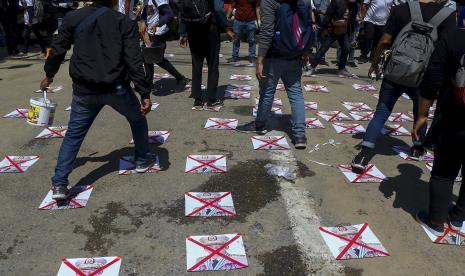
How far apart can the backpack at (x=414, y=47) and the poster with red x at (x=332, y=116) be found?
2116 millimetres

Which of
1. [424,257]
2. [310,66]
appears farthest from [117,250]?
[310,66]

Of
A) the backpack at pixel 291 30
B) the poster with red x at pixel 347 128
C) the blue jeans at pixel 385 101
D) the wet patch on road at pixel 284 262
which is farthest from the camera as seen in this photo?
the poster with red x at pixel 347 128

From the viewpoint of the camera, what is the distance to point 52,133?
5.03 meters

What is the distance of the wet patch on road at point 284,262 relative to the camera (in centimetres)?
274

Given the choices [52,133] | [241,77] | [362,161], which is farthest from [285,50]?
[241,77]

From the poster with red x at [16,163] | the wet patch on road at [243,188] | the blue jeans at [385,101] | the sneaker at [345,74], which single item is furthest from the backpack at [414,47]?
the sneaker at [345,74]

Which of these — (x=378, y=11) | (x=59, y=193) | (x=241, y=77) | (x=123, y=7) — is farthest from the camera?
(x=378, y=11)

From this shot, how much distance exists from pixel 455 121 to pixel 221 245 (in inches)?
73.7

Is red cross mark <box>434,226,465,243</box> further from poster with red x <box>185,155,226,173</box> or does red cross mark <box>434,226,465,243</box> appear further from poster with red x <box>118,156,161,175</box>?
poster with red x <box>118,156,161,175</box>

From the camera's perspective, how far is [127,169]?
4.12 meters

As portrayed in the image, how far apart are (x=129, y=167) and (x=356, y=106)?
12.7 feet

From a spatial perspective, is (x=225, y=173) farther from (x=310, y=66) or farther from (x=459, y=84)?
(x=310, y=66)

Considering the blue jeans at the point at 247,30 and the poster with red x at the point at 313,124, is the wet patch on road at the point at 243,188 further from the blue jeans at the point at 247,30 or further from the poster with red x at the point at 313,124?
the blue jeans at the point at 247,30

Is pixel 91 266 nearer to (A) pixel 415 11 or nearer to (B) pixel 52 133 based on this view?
(B) pixel 52 133
